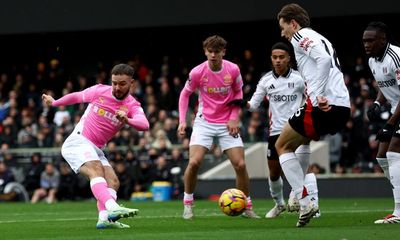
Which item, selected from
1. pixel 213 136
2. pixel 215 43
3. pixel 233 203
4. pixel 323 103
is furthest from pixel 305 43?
pixel 213 136

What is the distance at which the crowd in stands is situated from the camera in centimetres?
2464

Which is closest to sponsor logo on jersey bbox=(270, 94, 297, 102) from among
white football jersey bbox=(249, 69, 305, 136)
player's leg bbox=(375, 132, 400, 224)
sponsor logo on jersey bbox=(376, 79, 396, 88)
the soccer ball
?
white football jersey bbox=(249, 69, 305, 136)

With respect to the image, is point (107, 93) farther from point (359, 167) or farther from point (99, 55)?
point (99, 55)

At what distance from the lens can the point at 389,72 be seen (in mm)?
12406

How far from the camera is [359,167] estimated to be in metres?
24.0

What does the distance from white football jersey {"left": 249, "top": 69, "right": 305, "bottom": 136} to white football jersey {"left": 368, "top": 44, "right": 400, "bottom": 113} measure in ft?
7.49

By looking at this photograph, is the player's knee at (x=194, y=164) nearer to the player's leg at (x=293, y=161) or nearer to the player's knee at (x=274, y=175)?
the player's knee at (x=274, y=175)

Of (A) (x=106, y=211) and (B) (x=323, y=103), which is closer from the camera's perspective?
(B) (x=323, y=103)

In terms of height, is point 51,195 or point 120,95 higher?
point 120,95

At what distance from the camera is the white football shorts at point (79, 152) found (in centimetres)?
1220

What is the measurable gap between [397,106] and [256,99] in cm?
309

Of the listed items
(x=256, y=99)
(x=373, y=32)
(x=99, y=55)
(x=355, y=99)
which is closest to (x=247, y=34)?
Answer: (x=99, y=55)

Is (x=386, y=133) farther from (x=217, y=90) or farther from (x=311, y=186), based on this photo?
(x=217, y=90)

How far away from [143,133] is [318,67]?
16.1m
